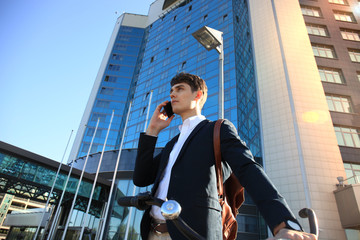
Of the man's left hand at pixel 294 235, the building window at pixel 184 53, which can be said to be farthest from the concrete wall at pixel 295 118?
the man's left hand at pixel 294 235

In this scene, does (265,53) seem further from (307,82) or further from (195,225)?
(195,225)

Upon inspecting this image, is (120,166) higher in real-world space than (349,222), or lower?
higher

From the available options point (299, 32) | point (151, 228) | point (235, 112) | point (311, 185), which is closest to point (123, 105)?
point (235, 112)

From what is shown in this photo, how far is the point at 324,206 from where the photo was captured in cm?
1408

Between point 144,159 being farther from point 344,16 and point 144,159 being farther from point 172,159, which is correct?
point 344,16

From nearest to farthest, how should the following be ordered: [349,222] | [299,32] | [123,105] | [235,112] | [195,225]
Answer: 1. [195,225]
2. [349,222]
3. [299,32]
4. [235,112]
5. [123,105]

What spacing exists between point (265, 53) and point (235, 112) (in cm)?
619

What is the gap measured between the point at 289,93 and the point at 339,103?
4.07 meters

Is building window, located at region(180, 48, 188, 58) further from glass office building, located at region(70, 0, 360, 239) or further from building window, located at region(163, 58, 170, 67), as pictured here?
building window, located at region(163, 58, 170, 67)

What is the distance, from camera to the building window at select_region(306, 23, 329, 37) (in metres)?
21.7

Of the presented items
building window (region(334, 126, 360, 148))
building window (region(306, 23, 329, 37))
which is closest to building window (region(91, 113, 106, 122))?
building window (region(306, 23, 329, 37))

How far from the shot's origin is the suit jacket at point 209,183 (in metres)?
1.14

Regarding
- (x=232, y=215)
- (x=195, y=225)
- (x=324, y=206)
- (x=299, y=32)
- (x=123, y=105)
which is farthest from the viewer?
(x=123, y=105)

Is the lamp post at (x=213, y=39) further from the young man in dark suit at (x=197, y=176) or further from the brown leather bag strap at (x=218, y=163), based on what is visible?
the brown leather bag strap at (x=218, y=163)
